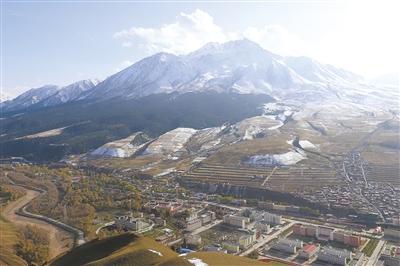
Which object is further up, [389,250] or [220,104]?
[220,104]

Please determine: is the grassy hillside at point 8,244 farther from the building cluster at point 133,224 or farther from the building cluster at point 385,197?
the building cluster at point 385,197

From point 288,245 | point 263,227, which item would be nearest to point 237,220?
point 263,227

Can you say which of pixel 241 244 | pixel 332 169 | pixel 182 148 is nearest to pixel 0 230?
pixel 241 244

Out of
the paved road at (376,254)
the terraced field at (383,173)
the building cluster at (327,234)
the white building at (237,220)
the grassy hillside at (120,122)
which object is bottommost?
the paved road at (376,254)

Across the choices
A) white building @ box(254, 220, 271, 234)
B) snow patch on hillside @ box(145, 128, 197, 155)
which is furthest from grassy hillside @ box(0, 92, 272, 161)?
white building @ box(254, 220, 271, 234)

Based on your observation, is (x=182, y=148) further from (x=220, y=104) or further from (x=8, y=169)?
(x=220, y=104)

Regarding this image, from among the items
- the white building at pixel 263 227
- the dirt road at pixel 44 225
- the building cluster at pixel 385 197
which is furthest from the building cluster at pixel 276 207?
the dirt road at pixel 44 225
